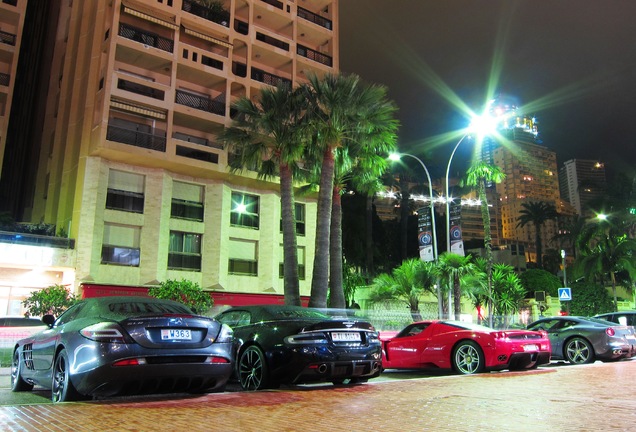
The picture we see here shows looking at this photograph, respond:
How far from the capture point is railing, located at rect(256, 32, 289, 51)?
3653 centimetres

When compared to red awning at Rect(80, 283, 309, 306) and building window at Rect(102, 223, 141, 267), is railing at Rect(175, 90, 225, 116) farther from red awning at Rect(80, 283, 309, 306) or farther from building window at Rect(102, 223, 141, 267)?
red awning at Rect(80, 283, 309, 306)

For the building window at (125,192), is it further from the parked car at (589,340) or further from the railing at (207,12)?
the parked car at (589,340)

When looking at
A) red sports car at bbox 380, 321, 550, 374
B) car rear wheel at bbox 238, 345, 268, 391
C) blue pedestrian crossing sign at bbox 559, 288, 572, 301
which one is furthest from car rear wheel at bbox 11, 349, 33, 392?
blue pedestrian crossing sign at bbox 559, 288, 572, 301

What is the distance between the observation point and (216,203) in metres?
30.9

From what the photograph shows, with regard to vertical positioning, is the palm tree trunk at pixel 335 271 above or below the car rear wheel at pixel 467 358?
above

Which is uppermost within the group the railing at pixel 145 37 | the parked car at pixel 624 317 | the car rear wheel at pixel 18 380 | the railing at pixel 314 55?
the railing at pixel 314 55

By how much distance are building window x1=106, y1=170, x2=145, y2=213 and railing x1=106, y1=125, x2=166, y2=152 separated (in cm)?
172

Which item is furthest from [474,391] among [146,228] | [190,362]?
[146,228]

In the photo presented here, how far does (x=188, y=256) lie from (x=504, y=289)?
1818 centimetres

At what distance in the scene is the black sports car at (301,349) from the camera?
24.0 ft

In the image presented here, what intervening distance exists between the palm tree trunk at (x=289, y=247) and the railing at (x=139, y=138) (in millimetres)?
10215

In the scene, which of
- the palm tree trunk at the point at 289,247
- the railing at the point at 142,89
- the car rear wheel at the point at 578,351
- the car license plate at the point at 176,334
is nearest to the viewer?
the car license plate at the point at 176,334

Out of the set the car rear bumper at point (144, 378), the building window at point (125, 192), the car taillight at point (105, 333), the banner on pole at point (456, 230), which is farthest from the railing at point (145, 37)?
the car rear bumper at point (144, 378)

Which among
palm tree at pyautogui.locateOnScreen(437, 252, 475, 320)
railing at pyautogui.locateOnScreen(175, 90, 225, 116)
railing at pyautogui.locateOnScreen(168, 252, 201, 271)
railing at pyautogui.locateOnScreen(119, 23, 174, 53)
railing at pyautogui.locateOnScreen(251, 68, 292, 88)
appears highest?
railing at pyautogui.locateOnScreen(251, 68, 292, 88)
